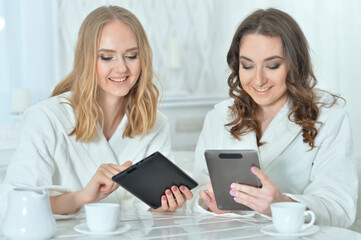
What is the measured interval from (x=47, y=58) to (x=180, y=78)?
99 centimetres

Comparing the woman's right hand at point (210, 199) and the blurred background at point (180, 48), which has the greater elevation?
the blurred background at point (180, 48)

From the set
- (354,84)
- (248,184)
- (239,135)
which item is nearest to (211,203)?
(248,184)

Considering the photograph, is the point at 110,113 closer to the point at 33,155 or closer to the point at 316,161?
the point at 33,155

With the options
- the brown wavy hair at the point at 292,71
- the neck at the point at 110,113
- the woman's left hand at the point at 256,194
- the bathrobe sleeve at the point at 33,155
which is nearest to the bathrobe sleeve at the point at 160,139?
the neck at the point at 110,113

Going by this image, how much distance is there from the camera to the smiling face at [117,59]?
212 centimetres

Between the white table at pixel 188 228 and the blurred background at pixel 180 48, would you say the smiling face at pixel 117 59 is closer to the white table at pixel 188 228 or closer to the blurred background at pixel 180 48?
the blurred background at pixel 180 48

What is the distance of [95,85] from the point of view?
2.13 m

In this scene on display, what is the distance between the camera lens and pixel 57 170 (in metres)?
2.08

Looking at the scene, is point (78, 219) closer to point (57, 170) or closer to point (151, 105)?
point (57, 170)

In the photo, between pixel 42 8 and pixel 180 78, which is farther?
pixel 180 78

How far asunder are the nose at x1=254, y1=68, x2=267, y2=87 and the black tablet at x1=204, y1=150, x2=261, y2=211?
470 mm

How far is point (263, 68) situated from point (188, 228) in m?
0.73

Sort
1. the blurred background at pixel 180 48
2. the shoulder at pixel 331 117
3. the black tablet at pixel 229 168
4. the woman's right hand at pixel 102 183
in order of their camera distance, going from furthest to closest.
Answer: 1. the blurred background at pixel 180 48
2. the shoulder at pixel 331 117
3. the woman's right hand at pixel 102 183
4. the black tablet at pixel 229 168

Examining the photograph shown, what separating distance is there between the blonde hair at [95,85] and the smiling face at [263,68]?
15.4 inches
